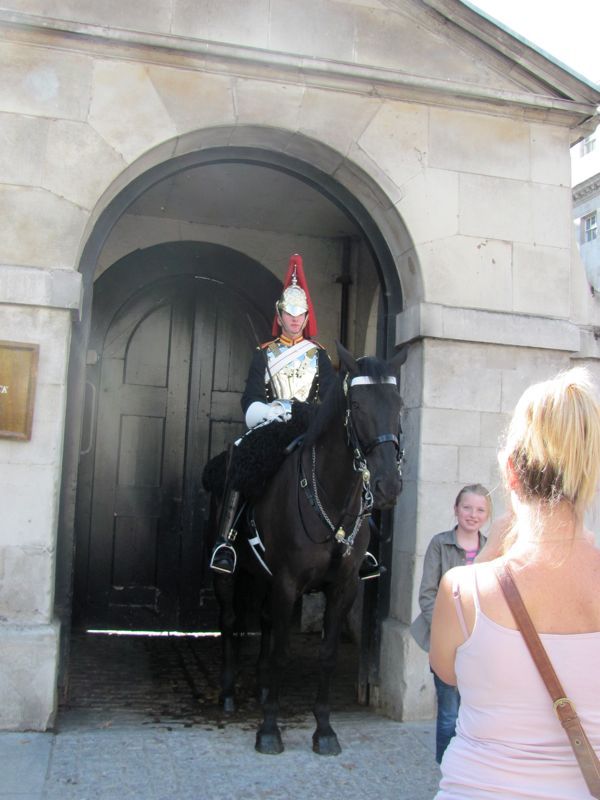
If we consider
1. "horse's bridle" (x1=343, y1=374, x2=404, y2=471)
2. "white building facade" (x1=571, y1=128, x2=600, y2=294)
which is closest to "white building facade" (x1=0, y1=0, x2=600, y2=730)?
"horse's bridle" (x1=343, y1=374, x2=404, y2=471)

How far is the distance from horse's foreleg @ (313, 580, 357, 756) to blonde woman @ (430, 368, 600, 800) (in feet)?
9.75

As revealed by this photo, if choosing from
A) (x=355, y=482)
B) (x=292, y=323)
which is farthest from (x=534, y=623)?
(x=292, y=323)

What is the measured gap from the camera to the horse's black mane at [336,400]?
4.27 meters

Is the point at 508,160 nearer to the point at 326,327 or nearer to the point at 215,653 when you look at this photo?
the point at 326,327

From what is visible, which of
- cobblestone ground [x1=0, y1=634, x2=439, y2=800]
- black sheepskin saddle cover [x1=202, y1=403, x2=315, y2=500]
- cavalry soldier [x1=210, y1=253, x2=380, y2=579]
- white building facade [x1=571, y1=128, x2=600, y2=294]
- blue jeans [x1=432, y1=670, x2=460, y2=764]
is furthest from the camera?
white building facade [x1=571, y1=128, x2=600, y2=294]

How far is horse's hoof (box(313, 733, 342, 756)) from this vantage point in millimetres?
4535

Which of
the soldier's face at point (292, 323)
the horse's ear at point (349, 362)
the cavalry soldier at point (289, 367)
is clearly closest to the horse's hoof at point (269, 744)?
the cavalry soldier at point (289, 367)

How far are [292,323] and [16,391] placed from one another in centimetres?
181

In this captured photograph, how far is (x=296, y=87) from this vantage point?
5328 mm

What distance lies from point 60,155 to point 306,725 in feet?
12.0

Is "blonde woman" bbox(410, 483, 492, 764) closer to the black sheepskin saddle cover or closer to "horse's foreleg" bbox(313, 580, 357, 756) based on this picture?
"horse's foreleg" bbox(313, 580, 357, 756)

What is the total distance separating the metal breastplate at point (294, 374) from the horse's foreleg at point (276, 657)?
136 cm

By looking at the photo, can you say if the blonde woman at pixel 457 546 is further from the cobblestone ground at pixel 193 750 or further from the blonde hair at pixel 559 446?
the blonde hair at pixel 559 446

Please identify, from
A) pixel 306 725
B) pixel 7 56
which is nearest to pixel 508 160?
pixel 7 56
